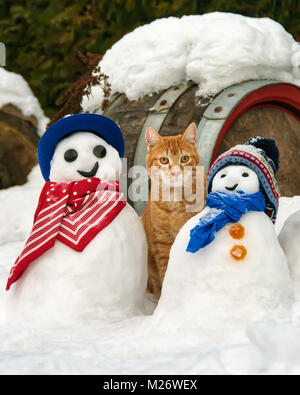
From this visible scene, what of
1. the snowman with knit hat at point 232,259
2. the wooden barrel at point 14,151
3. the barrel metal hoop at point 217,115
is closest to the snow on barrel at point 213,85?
the barrel metal hoop at point 217,115

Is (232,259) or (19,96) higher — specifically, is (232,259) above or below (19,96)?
above

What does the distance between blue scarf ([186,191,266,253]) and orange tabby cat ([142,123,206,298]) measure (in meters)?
0.30

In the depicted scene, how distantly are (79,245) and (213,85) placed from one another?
1113 mm

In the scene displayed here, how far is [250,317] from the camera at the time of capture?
4.01 ft

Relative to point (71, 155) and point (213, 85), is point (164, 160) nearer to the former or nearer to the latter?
point (71, 155)

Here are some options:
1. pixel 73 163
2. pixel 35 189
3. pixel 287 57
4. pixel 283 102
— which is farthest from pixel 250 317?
pixel 35 189

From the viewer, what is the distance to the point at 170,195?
1663 mm

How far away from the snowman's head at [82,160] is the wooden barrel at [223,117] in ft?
1.70

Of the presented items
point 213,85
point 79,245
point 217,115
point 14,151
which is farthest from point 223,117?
point 14,151

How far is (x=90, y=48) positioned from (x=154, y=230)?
8.19 ft

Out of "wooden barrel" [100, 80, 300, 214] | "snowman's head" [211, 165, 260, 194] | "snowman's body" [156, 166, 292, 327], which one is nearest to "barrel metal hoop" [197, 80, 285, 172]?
"wooden barrel" [100, 80, 300, 214]

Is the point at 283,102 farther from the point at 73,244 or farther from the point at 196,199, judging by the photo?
the point at 73,244

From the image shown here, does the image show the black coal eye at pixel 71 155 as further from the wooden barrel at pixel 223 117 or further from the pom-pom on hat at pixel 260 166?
the wooden barrel at pixel 223 117

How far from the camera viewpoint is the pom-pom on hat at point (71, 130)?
1619 mm
